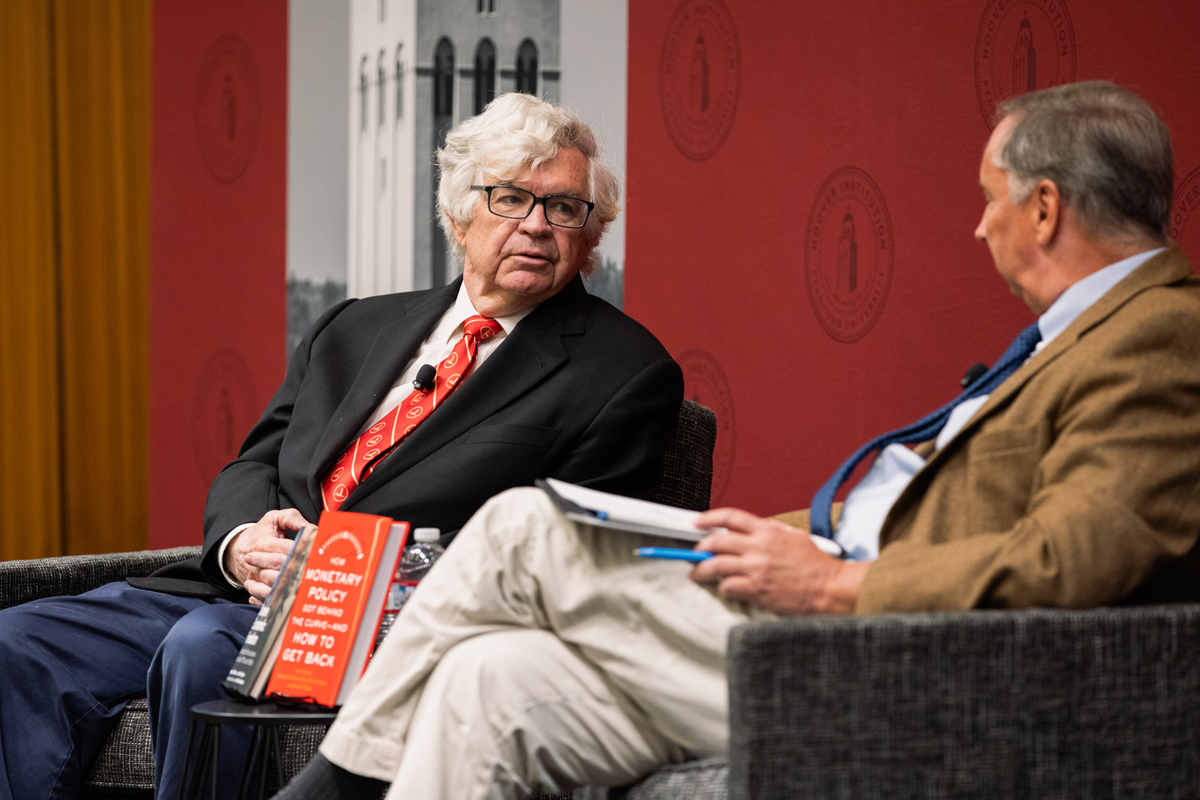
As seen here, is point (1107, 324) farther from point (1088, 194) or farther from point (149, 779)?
point (149, 779)

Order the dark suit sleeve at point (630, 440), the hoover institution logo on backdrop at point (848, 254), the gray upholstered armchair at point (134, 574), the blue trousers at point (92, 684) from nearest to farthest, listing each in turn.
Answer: the blue trousers at point (92, 684), the gray upholstered armchair at point (134, 574), the dark suit sleeve at point (630, 440), the hoover institution logo on backdrop at point (848, 254)

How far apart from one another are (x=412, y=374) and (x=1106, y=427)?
1323mm

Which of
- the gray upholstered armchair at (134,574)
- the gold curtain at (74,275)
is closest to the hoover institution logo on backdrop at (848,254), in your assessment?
the gray upholstered armchair at (134,574)

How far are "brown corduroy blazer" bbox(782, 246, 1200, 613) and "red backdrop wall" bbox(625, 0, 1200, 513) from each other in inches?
33.2

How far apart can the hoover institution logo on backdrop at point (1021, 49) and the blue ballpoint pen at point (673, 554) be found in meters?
1.27

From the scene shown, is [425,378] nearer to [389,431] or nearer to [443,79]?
[389,431]

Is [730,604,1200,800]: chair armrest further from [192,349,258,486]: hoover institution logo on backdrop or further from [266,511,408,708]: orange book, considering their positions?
[192,349,258,486]: hoover institution logo on backdrop

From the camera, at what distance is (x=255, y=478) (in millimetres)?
2254

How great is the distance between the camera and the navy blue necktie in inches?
63.5

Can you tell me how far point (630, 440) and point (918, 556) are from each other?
0.79 meters

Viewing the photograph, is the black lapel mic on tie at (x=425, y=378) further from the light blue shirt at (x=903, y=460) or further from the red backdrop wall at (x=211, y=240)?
the red backdrop wall at (x=211, y=240)

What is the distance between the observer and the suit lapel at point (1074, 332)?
1.46 meters

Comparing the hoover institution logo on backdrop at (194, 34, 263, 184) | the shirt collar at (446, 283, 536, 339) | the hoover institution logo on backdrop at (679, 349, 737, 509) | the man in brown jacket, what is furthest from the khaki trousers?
the hoover institution logo on backdrop at (194, 34, 263, 184)

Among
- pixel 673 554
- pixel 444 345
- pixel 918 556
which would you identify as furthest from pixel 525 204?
pixel 918 556
